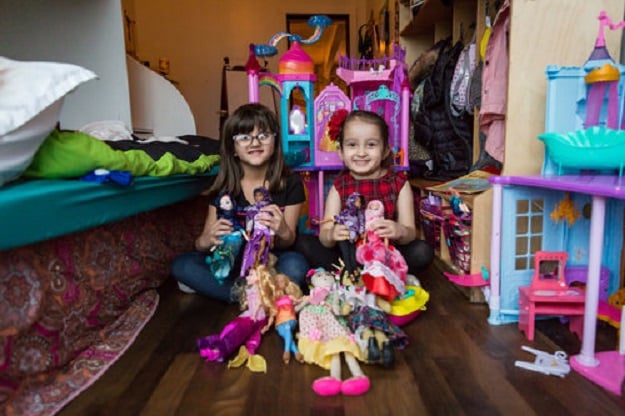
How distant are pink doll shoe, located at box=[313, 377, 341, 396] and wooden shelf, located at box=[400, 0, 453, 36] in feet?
6.10

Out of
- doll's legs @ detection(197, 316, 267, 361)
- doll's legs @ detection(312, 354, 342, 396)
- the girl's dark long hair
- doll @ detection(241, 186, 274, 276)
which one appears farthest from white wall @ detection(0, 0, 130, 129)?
doll's legs @ detection(312, 354, 342, 396)

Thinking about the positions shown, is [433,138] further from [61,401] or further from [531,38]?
[61,401]

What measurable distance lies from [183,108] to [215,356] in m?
1.64

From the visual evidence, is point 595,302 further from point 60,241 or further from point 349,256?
point 60,241

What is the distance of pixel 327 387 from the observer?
872 millimetres

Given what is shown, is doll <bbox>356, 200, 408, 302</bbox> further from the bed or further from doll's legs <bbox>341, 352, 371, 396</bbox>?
the bed

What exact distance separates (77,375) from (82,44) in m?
1.40

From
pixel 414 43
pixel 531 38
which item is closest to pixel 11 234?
pixel 531 38

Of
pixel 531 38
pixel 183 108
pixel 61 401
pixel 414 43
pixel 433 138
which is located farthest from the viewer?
pixel 414 43

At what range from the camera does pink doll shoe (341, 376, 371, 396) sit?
0.87m

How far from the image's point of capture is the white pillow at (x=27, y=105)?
0.71m

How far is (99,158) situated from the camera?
944 mm

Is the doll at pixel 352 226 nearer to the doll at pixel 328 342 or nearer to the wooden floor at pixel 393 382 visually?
the doll at pixel 328 342

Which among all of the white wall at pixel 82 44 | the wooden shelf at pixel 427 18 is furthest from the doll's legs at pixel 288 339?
the wooden shelf at pixel 427 18
